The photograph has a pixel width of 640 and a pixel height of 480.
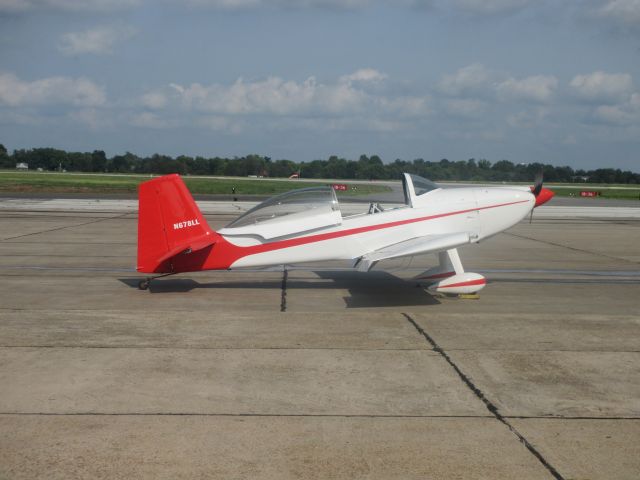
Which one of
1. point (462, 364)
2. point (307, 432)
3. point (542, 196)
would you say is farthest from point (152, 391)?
point (542, 196)

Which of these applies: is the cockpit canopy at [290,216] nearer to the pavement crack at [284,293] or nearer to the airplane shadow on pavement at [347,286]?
the pavement crack at [284,293]

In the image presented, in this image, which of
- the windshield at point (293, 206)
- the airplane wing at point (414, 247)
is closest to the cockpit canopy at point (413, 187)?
the airplane wing at point (414, 247)

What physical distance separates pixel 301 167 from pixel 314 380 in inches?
2858

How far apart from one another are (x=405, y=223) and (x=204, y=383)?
19.9ft

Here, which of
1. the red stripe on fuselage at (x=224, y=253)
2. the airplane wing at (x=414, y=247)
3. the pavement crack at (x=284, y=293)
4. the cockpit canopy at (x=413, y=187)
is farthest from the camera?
the cockpit canopy at (x=413, y=187)

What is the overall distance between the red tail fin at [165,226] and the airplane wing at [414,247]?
254 cm

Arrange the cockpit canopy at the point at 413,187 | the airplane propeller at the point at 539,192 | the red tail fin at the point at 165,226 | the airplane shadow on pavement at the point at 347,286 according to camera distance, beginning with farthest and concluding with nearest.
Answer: the airplane propeller at the point at 539,192 → the cockpit canopy at the point at 413,187 → the red tail fin at the point at 165,226 → the airplane shadow on pavement at the point at 347,286

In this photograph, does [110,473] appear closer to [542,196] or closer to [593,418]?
[593,418]

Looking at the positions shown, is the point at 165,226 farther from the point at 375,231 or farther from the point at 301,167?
the point at 301,167

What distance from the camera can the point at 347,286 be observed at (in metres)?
12.4

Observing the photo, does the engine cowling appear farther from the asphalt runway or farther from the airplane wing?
the airplane wing

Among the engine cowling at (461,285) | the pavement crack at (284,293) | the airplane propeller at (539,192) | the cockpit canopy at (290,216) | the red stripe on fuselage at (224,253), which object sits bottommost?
the pavement crack at (284,293)

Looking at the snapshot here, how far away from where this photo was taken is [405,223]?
38.1 ft

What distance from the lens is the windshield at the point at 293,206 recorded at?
11414 mm
